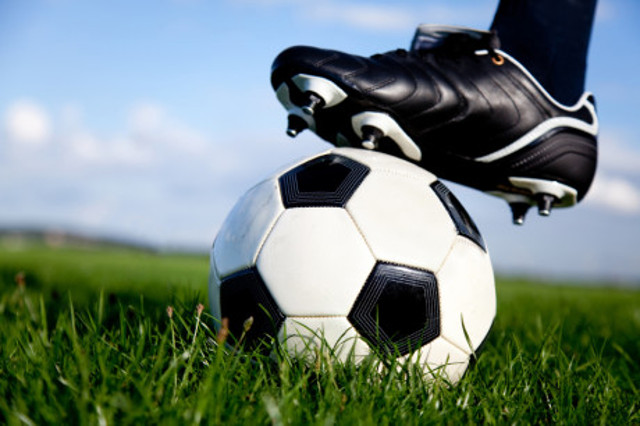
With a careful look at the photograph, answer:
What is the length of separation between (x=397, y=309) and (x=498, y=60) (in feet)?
5.34

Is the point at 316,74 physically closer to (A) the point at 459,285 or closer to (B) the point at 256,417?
(A) the point at 459,285

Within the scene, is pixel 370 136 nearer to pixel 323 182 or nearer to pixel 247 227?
pixel 323 182

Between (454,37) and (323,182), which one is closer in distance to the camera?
(323,182)

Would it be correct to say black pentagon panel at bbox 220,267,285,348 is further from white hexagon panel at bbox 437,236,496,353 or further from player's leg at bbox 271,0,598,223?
player's leg at bbox 271,0,598,223

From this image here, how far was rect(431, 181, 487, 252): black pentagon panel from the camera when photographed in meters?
Result: 2.39

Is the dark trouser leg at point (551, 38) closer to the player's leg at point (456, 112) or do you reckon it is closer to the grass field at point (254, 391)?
the player's leg at point (456, 112)

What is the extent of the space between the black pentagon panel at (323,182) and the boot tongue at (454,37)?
1077 mm

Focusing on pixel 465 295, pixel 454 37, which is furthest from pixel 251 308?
pixel 454 37

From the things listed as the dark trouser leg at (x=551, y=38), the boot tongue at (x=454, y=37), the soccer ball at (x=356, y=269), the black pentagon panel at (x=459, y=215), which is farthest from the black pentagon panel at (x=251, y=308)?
the dark trouser leg at (x=551, y=38)

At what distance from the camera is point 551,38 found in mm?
3275

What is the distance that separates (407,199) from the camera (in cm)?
229

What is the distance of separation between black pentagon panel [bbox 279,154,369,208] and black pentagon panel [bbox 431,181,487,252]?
35 cm

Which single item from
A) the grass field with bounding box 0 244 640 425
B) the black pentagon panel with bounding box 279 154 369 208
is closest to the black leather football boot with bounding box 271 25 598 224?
the black pentagon panel with bounding box 279 154 369 208

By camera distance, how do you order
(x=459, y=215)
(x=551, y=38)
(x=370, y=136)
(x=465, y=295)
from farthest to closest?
(x=551, y=38)
(x=370, y=136)
(x=459, y=215)
(x=465, y=295)
